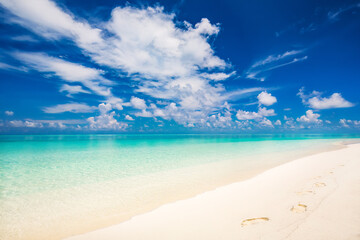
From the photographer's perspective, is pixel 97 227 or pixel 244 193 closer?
pixel 97 227

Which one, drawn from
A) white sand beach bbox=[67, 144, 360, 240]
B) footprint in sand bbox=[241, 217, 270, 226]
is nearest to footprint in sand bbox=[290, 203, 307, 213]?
white sand beach bbox=[67, 144, 360, 240]

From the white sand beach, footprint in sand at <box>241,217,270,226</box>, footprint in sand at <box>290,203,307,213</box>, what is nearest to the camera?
the white sand beach

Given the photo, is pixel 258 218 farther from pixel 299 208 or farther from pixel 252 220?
pixel 299 208

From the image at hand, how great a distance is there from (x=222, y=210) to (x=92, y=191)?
619 centimetres

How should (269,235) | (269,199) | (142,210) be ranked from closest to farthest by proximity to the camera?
(269,235) < (269,199) < (142,210)

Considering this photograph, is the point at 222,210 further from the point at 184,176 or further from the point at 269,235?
the point at 184,176

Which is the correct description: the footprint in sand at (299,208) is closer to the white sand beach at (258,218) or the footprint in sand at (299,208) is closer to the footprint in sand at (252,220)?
the white sand beach at (258,218)

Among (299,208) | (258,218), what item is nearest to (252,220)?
(258,218)

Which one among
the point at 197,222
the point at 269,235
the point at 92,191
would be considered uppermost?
the point at 269,235

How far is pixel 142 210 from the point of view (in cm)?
551

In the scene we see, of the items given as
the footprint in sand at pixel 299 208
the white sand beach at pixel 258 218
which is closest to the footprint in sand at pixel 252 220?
the white sand beach at pixel 258 218

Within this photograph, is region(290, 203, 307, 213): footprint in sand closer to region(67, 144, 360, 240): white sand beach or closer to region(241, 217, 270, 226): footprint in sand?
region(67, 144, 360, 240): white sand beach

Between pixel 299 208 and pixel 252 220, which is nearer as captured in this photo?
pixel 252 220

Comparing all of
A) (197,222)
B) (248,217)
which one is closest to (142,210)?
(197,222)
